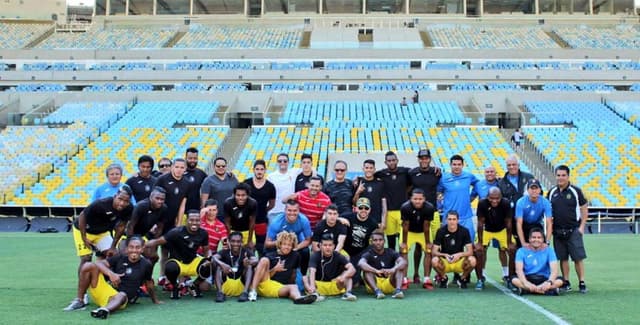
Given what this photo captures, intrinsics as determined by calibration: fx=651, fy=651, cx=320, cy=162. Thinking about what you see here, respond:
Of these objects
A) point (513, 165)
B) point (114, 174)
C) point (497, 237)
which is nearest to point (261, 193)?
point (114, 174)

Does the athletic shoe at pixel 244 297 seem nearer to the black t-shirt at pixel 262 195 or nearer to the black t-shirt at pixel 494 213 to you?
the black t-shirt at pixel 262 195

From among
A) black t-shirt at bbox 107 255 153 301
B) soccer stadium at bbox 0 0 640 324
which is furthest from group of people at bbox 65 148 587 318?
soccer stadium at bbox 0 0 640 324

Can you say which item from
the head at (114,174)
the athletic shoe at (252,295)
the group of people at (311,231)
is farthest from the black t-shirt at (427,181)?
the head at (114,174)

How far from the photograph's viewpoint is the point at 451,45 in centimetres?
4159

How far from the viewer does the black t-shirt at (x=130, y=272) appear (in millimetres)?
7270

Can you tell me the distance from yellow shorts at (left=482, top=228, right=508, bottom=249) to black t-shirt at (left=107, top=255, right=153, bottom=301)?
4454mm

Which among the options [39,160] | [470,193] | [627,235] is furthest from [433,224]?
[39,160]

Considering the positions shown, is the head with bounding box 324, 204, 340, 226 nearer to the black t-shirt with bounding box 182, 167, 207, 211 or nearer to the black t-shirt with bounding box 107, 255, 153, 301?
the black t-shirt with bounding box 182, 167, 207, 211

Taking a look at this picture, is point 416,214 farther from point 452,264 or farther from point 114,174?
point 114,174

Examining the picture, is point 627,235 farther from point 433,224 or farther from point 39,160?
point 39,160

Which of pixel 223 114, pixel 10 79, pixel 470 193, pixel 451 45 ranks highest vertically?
pixel 451 45

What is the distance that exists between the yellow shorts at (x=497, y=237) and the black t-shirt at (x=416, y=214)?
78cm

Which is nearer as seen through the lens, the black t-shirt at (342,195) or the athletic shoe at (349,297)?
the athletic shoe at (349,297)

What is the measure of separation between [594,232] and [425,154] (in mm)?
13073
